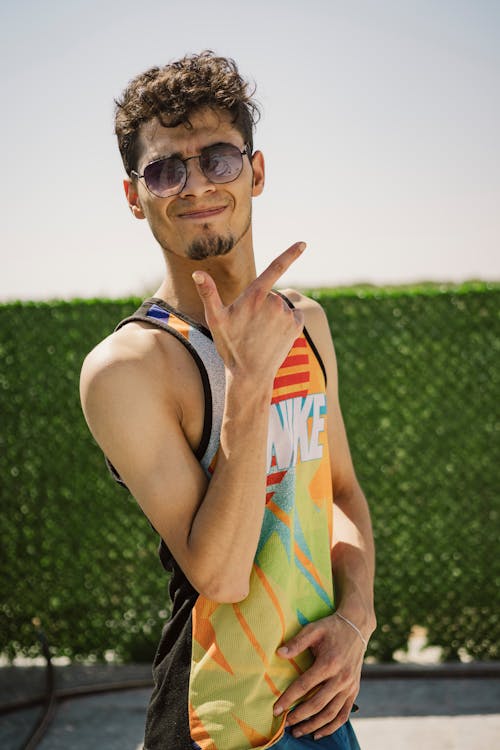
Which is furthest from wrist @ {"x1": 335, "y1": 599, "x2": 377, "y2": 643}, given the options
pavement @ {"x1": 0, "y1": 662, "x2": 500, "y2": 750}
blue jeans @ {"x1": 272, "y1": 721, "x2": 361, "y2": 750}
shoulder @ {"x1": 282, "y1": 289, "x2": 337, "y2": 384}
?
pavement @ {"x1": 0, "y1": 662, "x2": 500, "y2": 750}

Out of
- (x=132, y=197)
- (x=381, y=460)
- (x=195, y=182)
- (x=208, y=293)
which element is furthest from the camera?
(x=381, y=460)

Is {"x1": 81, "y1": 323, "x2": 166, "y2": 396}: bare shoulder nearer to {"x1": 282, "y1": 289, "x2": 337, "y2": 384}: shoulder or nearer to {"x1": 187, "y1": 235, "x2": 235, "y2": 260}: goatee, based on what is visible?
{"x1": 187, "y1": 235, "x2": 235, "y2": 260}: goatee

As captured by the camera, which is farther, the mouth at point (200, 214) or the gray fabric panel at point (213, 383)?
the mouth at point (200, 214)

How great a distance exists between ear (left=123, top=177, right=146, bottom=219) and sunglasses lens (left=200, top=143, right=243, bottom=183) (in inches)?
8.5

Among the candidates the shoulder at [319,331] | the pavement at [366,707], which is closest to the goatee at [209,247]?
the shoulder at [319,331]

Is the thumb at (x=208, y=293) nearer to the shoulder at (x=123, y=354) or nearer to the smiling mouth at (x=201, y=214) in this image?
the shoulder at (x=123, y=354)

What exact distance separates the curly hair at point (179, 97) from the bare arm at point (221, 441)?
1.58 feet

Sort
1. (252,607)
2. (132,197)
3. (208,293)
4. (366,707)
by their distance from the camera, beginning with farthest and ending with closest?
(366,707), (132,197), (252,607), (208,293)

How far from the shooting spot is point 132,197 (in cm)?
194

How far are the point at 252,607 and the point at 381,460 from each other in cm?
392

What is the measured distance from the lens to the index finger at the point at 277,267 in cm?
156

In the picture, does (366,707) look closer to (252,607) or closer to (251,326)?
(252,607)

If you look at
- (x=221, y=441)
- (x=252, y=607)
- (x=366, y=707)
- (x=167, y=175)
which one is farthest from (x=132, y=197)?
(x=366, y=707)

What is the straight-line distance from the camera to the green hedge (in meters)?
5.41
